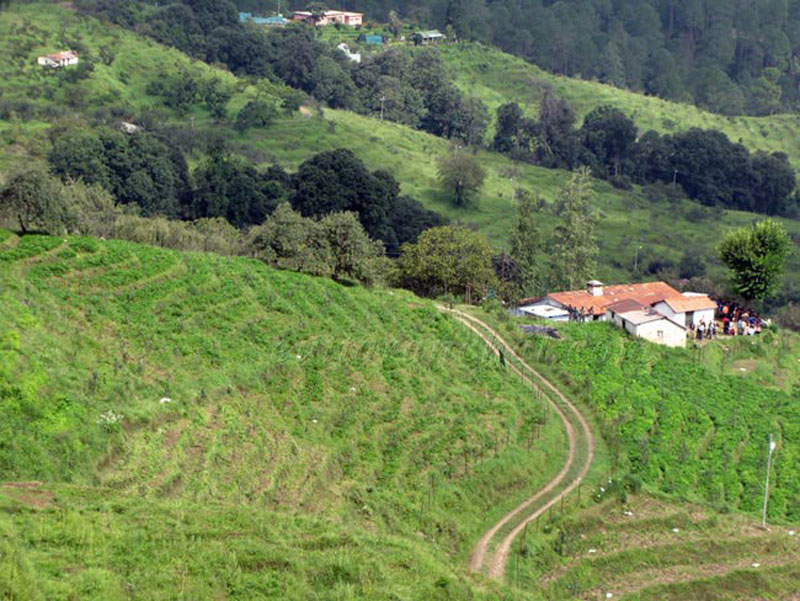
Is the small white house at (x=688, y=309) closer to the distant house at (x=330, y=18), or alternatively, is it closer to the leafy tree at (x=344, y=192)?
the leafy tree at (x=344, y=192)

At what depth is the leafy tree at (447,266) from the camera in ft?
149

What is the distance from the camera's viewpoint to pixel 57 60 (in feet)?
280

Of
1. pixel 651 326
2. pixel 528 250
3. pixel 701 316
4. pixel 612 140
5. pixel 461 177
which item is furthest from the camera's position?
pixel 612 140

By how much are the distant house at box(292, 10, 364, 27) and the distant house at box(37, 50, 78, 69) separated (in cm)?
4462

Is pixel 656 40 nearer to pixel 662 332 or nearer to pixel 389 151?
pixel 389 151

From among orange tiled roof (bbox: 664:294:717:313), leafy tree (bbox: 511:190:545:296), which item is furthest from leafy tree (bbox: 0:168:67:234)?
leafy tree (bbox: 511:190:545:296)

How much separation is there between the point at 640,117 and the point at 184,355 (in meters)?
91.1

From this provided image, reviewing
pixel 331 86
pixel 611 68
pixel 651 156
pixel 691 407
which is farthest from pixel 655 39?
pixel 691 407

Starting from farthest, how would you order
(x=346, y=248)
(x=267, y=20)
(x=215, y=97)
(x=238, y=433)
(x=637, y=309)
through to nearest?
(x=267, y=20), (x=215, y=97), (x=637, y=309), (x=346, y=248), (x=238, y=433)

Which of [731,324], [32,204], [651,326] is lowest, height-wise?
[731,324]

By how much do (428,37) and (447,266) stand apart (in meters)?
87.6

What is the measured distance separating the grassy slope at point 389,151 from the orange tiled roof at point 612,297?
20616mm

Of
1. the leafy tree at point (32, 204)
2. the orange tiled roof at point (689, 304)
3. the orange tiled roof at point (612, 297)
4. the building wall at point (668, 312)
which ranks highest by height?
the leafy tree at point (32, 204)

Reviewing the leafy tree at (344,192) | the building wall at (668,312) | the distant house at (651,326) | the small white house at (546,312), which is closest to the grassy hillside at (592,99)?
the leafy tree at (344,192)
